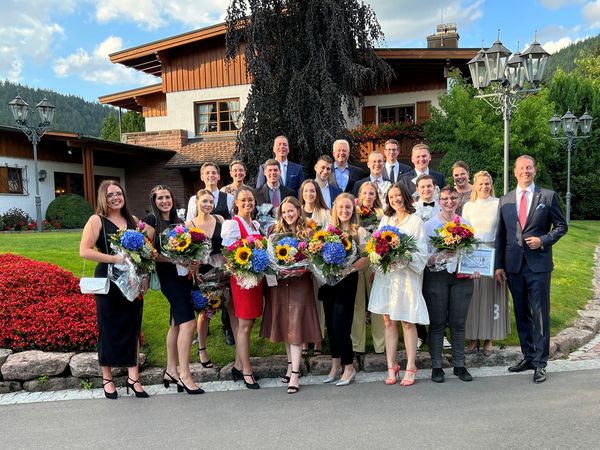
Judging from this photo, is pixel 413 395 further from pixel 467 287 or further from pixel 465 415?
pixel 467 287

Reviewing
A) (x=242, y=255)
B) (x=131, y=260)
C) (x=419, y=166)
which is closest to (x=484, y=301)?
(x=419, y=166)

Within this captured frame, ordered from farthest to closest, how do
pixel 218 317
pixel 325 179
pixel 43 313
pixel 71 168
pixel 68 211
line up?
pixel 71 168, pixel 68 211, pixel 218 317, pixel 325 179, pixel 43 313

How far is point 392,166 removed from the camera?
736cm

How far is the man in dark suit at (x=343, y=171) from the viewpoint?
7.23 m

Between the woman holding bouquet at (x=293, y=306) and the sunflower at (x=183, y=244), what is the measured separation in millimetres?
904

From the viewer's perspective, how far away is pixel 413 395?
4.88 metres

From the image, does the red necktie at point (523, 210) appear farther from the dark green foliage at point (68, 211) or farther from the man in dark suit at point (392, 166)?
the dark green foliage at point (68, 211)

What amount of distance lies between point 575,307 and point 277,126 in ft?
30.7

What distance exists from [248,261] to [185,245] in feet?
2.17

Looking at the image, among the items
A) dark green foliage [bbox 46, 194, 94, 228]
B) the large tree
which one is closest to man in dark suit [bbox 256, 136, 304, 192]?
the large tree

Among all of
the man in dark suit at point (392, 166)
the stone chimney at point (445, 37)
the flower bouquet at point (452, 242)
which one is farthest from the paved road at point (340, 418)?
the stone chimney at point (445, 37)

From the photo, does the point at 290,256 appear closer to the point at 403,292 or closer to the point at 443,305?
the point at 403,292

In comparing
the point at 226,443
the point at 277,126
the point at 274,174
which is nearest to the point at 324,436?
the point at 226,443

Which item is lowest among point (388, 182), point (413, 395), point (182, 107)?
point (413, 395)
